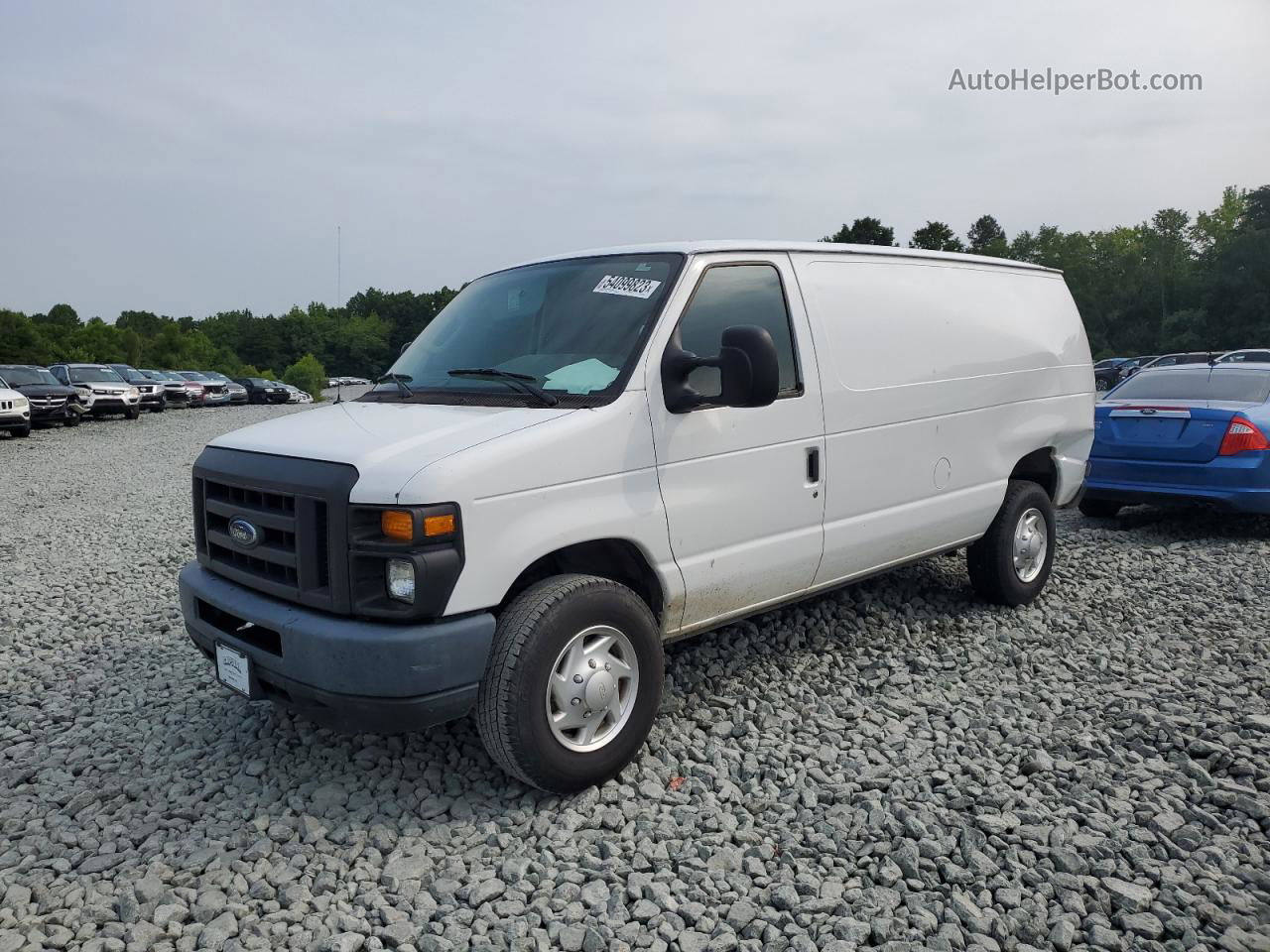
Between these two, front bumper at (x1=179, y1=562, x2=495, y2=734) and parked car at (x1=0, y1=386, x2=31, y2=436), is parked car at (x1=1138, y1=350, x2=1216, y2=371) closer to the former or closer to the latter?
front bumper at (x1=179, y1=562, x2=495, y2=734)

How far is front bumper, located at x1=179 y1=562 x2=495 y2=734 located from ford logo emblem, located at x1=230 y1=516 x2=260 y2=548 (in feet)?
1.02

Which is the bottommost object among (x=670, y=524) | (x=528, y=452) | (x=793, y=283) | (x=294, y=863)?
(x=294, y=863)

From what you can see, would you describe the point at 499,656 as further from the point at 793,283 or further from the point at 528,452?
the point at 793,283

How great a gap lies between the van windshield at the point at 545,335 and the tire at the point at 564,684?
80 cm

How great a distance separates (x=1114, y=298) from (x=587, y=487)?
87.4 metres

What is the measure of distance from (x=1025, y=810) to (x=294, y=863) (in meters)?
2.61

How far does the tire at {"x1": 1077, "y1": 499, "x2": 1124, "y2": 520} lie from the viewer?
8758mm

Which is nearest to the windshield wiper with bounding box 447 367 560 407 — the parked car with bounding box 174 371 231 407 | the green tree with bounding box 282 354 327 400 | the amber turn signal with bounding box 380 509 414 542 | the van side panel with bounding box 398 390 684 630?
the van side panel with bounding box 398 390 684 630

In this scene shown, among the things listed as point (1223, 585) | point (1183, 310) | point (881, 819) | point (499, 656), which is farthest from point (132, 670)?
point (1183, 310)

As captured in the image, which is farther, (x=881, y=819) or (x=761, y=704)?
(x=761, y=704)

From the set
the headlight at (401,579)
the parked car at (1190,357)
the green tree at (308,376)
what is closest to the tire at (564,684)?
the headlight at (401,579)

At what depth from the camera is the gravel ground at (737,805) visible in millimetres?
2871

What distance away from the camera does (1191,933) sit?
272cm

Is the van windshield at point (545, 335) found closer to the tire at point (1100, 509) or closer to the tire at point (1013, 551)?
the tire at point (1013, 551)
